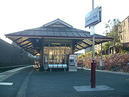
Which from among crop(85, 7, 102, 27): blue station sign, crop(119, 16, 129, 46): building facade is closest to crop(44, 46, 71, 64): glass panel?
crop(85, 7, 102, 27): blue station sign

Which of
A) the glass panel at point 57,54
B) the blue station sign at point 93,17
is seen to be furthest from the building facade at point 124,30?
the blue station sign at point 93,17

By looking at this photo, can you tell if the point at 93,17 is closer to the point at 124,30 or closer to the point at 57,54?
the point at 57,54

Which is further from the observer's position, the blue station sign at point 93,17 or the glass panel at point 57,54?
the glass panel at point 57,54

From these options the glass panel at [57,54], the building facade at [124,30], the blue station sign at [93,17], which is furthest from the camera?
the building facade at [124,30]

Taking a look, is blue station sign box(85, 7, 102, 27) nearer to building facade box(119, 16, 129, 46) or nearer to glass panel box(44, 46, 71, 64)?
glass panel box(44, 46, 71, 64)

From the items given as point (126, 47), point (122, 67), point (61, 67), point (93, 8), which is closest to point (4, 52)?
point (61, 67)

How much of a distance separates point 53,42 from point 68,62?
3.27 m

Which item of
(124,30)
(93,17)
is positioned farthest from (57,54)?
(124,30)

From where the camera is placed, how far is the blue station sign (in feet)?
36.8

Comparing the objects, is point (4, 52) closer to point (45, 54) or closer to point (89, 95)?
point (45, 54)

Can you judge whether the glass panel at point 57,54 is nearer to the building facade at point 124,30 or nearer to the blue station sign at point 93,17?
the blue station sign at point 93,17

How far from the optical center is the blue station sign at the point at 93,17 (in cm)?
1122

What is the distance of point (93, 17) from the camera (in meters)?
11.7

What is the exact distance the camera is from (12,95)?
32.0 feet
